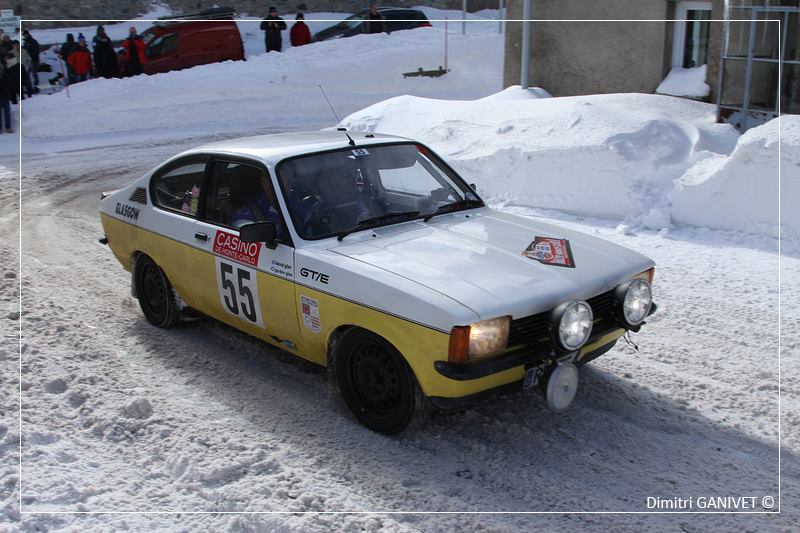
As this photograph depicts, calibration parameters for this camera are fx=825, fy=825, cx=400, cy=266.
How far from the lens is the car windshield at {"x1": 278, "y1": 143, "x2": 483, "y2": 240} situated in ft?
16.8

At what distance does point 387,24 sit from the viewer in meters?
24.6

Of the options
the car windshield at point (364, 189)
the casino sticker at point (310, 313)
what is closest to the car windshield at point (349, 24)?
the car windshield at point (364, 189)

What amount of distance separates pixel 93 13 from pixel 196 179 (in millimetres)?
26293

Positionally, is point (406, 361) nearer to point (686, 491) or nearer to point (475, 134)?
point (686, 491)

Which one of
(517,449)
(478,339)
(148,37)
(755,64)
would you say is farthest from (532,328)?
(148,37)

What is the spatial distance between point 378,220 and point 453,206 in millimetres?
678

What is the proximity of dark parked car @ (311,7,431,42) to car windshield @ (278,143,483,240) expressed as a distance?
18.8 meters

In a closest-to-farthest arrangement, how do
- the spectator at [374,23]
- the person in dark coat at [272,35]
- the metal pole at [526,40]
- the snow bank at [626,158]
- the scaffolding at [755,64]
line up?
the snow bank at [626,158] → the scaffolding at [755,64] → the metal pole at [526,40] → the person in dark coat at [272,35] → the spectator at [374,23]

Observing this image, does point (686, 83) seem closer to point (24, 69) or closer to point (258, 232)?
point (258, 232)

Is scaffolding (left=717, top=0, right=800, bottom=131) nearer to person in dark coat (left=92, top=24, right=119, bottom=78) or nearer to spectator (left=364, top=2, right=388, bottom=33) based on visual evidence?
spectator (left=364, top=2, right=388, bottom=33)

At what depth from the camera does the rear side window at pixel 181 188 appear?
584cm

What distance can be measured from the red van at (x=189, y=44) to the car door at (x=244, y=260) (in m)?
17.3

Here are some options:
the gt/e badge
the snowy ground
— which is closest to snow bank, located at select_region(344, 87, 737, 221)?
the snowy ground

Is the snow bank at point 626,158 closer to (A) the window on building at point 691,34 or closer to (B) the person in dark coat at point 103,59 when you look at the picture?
(A) the window on building at point 691,34
